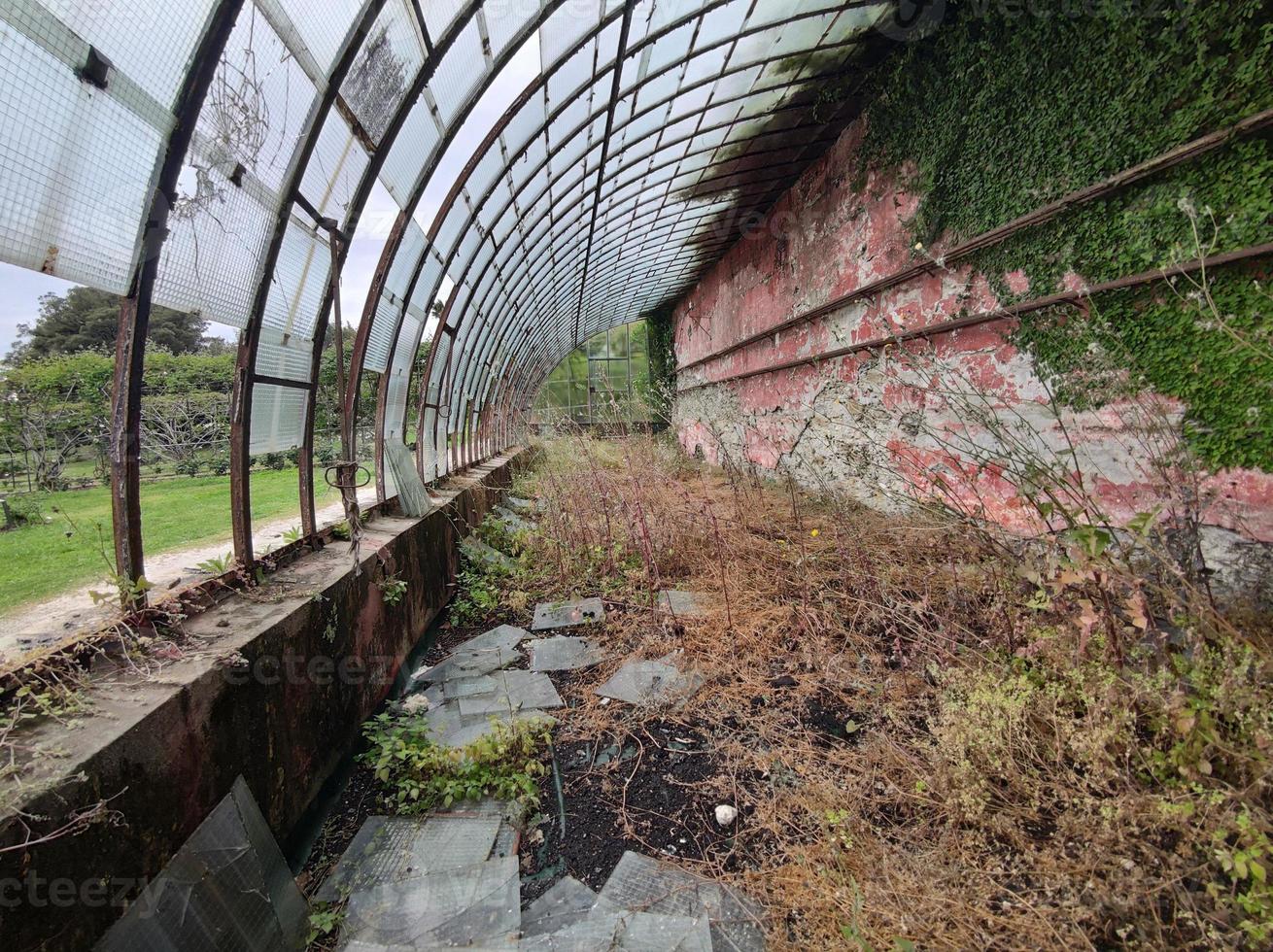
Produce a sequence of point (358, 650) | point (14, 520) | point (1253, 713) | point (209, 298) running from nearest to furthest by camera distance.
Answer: point (1253, 713)
point (209, 298)
point (358, 650)
point (14, 520)

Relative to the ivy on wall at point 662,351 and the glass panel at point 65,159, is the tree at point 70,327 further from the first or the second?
the ivy on wall at point 662,351

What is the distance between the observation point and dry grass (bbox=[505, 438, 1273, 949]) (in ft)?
5.32

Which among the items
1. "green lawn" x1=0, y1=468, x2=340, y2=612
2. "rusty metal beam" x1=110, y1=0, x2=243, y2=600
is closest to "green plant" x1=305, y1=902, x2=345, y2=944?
"rusty metal beam" x1=110, y1=0, x2=243, y2=600

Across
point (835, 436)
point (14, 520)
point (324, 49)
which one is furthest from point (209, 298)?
point (14, 520)

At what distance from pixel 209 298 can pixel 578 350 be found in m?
18.0

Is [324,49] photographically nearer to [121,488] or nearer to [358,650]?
[121,488]

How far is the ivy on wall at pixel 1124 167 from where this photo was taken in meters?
2.72

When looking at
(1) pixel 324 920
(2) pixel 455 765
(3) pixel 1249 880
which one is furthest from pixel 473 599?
(3) pixel 1249 880

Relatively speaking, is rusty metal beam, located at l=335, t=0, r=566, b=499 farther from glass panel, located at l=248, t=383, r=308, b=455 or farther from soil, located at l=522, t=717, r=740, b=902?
soil, located at l=522, t=717, r=740, b=902

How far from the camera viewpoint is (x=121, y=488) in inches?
Answer: 82.3

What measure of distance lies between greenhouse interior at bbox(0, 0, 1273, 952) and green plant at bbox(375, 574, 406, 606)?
0.11m

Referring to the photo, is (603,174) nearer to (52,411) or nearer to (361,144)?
(361,144)

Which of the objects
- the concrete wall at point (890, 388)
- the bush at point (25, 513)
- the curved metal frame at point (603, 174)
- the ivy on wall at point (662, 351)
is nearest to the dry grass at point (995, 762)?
the concrete wall at point (890, 388)

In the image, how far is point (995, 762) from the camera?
2121 millimetres
